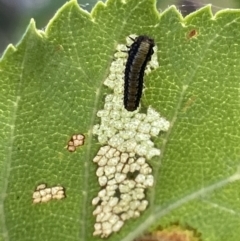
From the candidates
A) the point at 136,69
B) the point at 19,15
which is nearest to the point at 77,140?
the point at 136,69

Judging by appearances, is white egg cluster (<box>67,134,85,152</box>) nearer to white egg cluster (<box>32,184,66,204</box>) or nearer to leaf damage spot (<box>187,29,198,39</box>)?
white egg cluster (<box>32,184,66,204</box>)

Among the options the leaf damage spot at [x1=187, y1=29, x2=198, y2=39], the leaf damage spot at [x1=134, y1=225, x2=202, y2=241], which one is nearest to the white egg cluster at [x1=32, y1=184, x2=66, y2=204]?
the leaf damage spot at [x1=134, y1=225, x2=202, y2=241]

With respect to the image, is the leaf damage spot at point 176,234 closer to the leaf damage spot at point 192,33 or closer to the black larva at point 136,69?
the black larva at point 136,69

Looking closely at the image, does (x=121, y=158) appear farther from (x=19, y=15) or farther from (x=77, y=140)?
(x=19, y=15)

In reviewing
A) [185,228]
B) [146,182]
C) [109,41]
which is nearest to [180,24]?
[109,41]

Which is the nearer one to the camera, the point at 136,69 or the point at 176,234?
the point at 176,234

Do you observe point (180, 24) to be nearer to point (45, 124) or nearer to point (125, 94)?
point (125, 94)
